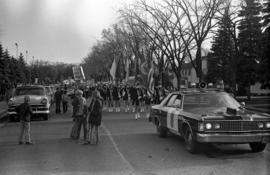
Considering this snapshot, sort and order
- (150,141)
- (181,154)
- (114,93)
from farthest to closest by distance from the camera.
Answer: (114,93) < (150,141) < (181,154)

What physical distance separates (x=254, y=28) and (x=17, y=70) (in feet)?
128

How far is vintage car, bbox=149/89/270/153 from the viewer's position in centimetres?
959

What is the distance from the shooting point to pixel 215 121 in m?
9.60

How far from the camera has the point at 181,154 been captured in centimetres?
1027

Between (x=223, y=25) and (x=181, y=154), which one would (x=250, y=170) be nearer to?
(x=181, y=154)

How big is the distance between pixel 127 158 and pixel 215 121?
218cm

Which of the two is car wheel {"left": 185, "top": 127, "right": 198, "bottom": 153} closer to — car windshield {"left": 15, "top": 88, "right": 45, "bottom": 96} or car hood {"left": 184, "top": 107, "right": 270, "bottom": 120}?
car hood {"left": 184, "top": 107, "right": 270, "bottom": 120}

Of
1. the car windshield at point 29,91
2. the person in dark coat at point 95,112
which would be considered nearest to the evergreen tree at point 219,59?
the car windshield at point 29,91

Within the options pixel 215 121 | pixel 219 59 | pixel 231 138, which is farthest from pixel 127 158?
pixel 219 59

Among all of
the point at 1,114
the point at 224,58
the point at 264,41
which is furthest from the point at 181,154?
the point at 224,58

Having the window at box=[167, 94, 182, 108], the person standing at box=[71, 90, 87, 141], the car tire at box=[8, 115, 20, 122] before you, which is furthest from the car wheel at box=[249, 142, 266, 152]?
the car tire at box=[8, 115, 20, 122]

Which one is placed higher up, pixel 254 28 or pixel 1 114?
pixel 254 28

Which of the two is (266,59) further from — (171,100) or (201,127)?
(201,127)

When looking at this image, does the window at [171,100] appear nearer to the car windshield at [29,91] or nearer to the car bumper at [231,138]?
the car bumper at [231,138]
